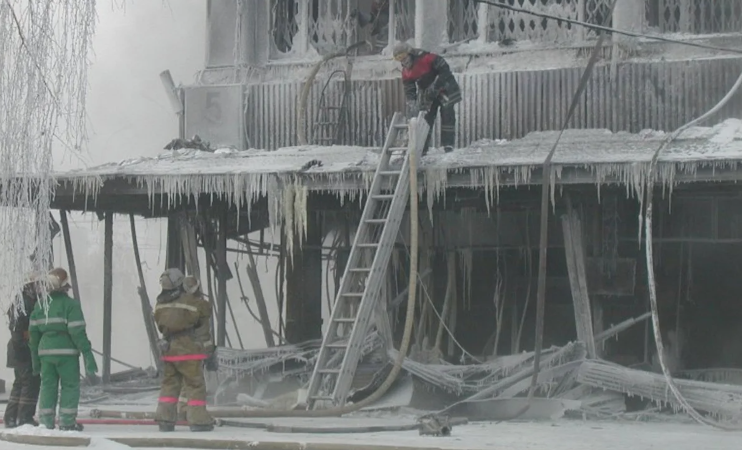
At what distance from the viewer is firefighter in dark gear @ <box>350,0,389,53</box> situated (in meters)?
17.6

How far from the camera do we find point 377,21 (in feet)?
57.9

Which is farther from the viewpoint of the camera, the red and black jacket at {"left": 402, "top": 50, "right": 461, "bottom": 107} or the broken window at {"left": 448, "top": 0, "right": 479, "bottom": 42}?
the broken window at {"left": 448, "top": 0, "right": 479, "bottom": 42}

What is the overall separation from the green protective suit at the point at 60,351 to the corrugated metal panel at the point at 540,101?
5.28m

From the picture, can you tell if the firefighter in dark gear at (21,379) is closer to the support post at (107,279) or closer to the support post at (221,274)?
the support post at (221,274)

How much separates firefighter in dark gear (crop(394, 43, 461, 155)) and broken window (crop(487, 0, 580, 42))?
4.57 feet

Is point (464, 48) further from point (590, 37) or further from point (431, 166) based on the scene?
point (431, 166)

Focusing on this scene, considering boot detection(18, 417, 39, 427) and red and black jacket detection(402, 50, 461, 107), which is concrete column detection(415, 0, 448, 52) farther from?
boot detection(18, 417, 39, 427)

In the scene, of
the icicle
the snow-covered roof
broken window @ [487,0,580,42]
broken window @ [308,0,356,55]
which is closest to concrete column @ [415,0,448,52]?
broken window @ [487,0,580,42]

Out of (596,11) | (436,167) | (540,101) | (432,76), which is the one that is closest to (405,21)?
(432,76)

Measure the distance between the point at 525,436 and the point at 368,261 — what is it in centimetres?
350

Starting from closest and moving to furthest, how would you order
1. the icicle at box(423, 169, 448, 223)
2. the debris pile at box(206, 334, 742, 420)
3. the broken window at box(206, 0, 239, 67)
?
1. the debris pile at box(206, 334, 742, 420)
2. the icicle at box(423, 169, 448, 223)
3. the broken window at box(206, 0, 239, 67)

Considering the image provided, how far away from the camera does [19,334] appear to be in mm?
13492

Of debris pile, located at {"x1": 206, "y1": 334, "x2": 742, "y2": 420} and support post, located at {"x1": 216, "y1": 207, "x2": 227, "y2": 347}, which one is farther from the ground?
support post, located at {"x1": 216, "y1": 207, "x2": 227, "y2": 347}

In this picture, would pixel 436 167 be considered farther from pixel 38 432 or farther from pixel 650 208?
pixel 38 432
